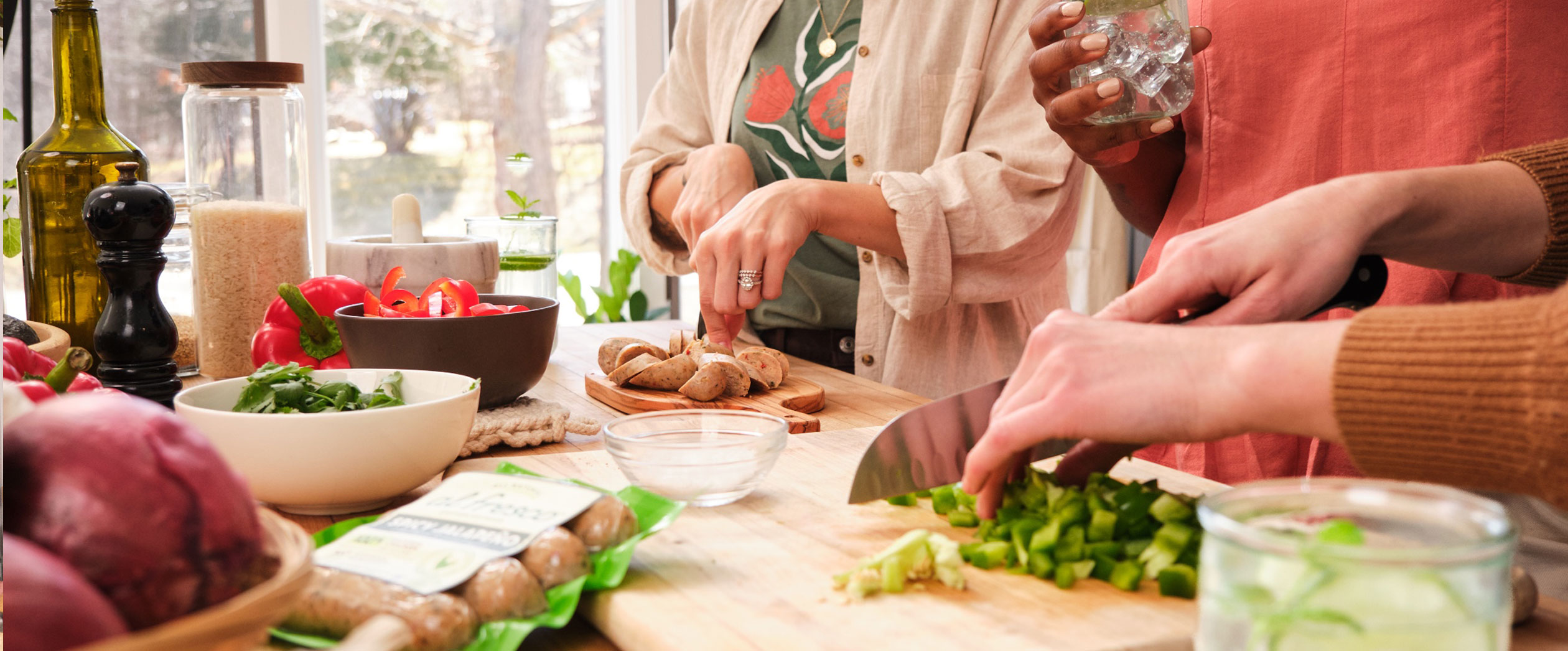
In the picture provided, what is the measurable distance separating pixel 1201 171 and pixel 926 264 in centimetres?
41

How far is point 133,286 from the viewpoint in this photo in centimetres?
122

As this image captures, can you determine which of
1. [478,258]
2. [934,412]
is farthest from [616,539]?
[478,258]

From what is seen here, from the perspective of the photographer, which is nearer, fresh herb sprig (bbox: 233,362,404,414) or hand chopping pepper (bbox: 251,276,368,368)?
fresh herb sprig (bbox: 233,362,404,414)

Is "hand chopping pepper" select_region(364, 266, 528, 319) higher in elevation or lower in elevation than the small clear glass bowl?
higher

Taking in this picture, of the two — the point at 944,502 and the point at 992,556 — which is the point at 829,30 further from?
Result: the point at 992,556

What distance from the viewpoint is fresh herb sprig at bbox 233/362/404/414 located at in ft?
3.03

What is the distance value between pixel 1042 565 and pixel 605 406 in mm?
804

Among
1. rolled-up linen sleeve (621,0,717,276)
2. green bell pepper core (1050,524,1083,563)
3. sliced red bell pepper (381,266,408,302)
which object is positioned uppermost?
rolled-up linen sleeve (621,0,717,276)

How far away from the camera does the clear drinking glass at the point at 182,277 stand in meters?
1.54

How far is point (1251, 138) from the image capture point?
A: 4.50 ft

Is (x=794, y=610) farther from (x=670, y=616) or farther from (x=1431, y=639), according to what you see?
(x=1431, y=639)

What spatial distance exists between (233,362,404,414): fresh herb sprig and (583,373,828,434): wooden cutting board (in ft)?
1.43

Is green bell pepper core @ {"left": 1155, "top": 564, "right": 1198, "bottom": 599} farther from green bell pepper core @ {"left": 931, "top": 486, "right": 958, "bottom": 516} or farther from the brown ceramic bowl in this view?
the brown ceramic bowl

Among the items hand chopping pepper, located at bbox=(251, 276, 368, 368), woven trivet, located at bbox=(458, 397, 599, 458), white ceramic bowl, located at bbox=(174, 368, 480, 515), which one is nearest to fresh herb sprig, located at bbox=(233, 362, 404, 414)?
white ceramic bowl, located at bbox=(174, 368, 480, 515)
